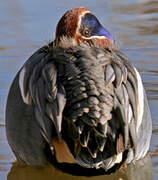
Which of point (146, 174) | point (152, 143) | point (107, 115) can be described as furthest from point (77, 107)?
point (152, 143)

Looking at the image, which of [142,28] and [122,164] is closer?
[122,164]

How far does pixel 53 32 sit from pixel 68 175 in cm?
351

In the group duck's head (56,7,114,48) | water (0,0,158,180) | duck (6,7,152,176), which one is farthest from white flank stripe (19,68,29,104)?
water (0,0,158,180)

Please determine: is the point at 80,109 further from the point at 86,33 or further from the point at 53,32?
the point at 53,32

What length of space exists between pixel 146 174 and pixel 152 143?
0.69 m

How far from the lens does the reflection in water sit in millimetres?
6324

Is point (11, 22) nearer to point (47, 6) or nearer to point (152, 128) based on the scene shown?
point (47, 6)

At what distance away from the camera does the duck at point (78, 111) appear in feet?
18.9

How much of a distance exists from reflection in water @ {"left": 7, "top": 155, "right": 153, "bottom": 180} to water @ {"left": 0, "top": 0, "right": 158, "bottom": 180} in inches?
6.8

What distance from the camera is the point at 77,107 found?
5.75m

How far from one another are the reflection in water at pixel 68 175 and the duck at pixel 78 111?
95 millimetres

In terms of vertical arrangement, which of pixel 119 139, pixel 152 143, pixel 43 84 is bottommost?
pixel 152 143

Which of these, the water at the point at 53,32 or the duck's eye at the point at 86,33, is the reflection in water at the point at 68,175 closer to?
the water at the point at 53,32

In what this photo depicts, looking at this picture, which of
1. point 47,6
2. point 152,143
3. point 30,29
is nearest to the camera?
point 152,143
